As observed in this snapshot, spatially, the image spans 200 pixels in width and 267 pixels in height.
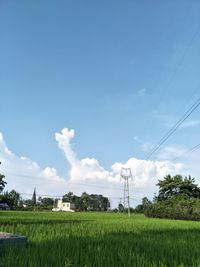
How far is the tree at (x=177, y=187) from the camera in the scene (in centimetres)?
6706

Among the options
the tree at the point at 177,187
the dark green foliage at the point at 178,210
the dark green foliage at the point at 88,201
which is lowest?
the dark green foliage at the point at 178,210

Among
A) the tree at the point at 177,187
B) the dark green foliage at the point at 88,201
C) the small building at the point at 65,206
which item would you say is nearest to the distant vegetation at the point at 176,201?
the tree at the point at 177,187

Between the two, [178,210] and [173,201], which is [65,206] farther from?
[178,210]

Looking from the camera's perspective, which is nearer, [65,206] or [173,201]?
[173,201]

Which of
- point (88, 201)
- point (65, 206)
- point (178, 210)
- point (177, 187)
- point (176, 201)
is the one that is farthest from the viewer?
point (88, 201)

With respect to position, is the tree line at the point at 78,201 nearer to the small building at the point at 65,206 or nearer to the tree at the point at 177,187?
the small building at the point at 65,206

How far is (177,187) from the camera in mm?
68812

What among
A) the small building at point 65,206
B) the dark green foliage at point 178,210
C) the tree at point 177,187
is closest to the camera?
the dark green foliage at point 178,210

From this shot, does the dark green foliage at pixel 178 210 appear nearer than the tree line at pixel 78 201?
Yes

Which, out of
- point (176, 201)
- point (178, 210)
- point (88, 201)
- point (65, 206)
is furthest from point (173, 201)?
point (88, 201)

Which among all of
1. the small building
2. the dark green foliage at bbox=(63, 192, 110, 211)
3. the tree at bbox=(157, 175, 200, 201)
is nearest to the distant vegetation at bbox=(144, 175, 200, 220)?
the tree at bbox=(157, 175, 200, 201)

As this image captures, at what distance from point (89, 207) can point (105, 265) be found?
5051 inches

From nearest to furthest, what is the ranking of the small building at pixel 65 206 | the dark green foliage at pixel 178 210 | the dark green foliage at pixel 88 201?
1. the dark green foliage at pixel 178 210
2. the small building at pixel 65 206
3. the dark green foliage at pixel 88 201

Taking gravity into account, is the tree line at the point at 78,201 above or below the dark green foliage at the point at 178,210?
above
